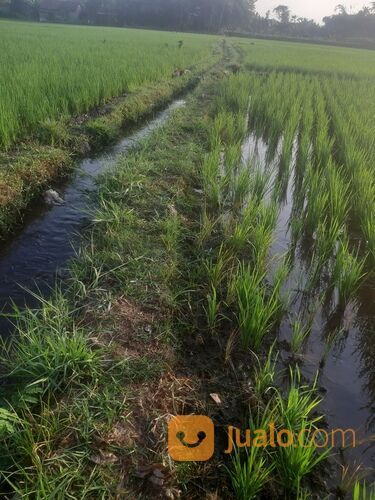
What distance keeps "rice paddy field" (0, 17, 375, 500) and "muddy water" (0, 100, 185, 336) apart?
9.1 inches

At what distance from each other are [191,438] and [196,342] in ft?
2.60

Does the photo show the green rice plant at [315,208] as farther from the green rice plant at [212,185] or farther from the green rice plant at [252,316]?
the green rice plant at [252,316]

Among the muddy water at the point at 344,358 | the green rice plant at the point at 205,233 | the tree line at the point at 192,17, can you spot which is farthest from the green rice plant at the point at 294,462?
the tree line at the point at 192,17

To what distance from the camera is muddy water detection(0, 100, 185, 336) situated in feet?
10.1

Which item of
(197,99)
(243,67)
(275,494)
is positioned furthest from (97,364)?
(243,67)

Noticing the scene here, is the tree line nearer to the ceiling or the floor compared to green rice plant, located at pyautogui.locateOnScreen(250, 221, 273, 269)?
nearer to the ceiling

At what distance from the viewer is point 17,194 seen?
410cm

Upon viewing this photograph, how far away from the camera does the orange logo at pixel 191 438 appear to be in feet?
6.11

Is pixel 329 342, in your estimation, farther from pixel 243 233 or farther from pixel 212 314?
pixel 243 233

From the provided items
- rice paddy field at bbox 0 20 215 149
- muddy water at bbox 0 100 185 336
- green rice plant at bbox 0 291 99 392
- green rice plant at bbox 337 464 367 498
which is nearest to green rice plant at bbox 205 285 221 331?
green rice plant at bbox 0 291 99 392

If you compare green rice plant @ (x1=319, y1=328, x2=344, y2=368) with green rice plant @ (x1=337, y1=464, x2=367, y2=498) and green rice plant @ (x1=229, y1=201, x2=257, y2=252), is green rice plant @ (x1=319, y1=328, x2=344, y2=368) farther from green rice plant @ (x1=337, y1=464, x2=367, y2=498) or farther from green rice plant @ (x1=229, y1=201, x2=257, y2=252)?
green rice plant @ (x1=229, y1=201, x2=257, y2=252)

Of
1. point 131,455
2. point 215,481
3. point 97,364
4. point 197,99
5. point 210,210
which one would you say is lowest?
point 215,481

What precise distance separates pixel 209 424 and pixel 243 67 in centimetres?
1888

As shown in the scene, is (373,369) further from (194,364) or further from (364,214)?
(364,214)
